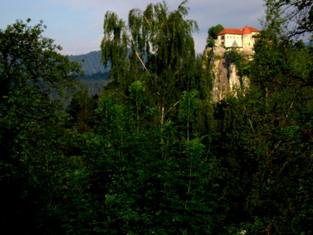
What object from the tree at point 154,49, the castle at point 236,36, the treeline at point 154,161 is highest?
the castle at point 236,36

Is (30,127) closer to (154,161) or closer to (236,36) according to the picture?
(154,161)

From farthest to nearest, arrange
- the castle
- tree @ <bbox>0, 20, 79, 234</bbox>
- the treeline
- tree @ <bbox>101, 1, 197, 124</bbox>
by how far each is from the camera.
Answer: the castle → tree @ <bbox>101, 1, 197, 124</bbox> → tree @ <bbox>0, 20, 79, 234</bbox> → the treeline

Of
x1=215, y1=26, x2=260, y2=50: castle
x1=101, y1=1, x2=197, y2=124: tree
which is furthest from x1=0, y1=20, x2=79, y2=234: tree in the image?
x1=215, y1=26, x2=260, y2=50: castle

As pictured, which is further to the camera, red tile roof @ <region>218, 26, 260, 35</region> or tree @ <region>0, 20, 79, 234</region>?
red tile roof @ <region>218, 26, 260, 35</region>

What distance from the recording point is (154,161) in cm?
867

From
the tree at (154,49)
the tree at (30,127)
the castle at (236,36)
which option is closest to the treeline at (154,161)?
the tree at (30,127)

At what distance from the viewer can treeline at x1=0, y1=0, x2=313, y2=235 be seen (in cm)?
841

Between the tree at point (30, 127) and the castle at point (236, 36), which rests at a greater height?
the castle at point (236, 36)

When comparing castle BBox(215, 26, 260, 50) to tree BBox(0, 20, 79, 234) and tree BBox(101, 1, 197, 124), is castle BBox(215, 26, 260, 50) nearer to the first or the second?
tree BBox(101, 1, 197, 124)

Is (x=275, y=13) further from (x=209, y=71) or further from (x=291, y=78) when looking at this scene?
(x=209, y=71)

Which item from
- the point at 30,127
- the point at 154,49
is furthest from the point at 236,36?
the point at 30,127

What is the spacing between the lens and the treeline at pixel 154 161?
27.6ft

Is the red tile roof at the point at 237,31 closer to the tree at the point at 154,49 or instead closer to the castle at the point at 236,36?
the castle at the point at 236,36

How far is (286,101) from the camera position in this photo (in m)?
9.91
